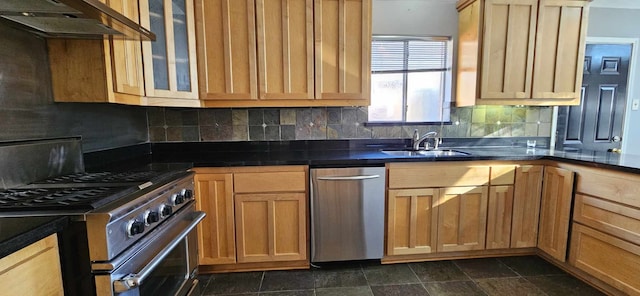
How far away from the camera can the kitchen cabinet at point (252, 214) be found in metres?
1.95

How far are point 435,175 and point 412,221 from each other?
38cm

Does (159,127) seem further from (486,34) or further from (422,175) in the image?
(486,34)

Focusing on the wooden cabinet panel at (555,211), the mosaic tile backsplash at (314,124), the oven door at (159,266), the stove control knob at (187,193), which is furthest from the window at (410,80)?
the oven door at (159,266)

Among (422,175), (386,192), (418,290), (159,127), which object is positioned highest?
(159,127)

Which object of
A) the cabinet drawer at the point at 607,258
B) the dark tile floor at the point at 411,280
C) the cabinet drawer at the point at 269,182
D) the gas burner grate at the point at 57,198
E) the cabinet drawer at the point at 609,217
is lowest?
the dark tile floor at the point at 411,280

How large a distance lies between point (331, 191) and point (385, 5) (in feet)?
5.67

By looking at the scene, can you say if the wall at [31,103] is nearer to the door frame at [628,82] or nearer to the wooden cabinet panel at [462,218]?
the wooden cabinet panel at [462,218]

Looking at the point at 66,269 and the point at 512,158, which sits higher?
the point at 512,158

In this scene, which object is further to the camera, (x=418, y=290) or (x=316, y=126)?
(x=316, y=126)

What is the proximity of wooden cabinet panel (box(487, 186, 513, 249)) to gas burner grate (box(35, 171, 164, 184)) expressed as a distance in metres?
2.28

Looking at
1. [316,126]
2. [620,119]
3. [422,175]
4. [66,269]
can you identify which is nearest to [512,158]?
[422,175]

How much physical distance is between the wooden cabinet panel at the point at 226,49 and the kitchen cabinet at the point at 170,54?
0.22 feet

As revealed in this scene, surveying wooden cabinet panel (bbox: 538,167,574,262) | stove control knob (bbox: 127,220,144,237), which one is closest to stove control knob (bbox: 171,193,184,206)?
stove control knob (bbox: 127,220,144,237)

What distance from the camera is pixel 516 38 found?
89.9 inches
